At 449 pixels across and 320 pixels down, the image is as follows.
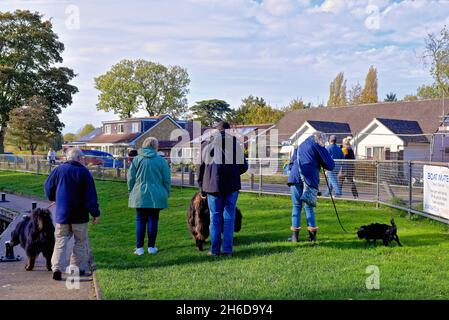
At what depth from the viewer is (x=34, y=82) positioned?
54938 mm

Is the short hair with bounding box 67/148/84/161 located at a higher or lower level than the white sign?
higher

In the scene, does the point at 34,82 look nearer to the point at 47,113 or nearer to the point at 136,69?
the point at 47,113

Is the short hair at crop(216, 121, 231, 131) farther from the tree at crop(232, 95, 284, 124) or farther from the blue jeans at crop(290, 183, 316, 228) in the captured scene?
the tree at crop(232, 95, 284, 124)

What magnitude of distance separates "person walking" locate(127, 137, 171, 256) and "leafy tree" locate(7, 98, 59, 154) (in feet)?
137

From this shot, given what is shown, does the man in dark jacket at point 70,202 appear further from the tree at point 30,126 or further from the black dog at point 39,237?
the tree at point 30,126

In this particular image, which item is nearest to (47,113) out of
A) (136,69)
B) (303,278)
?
(136,69)

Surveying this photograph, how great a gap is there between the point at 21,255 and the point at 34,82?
49906 millimetres

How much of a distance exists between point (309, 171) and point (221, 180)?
1.65m

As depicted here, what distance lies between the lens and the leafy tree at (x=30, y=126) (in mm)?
47000

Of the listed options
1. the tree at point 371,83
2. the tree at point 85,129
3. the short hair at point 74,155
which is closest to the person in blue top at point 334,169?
the short hair at point 74,155

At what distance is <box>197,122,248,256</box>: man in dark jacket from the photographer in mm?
7859

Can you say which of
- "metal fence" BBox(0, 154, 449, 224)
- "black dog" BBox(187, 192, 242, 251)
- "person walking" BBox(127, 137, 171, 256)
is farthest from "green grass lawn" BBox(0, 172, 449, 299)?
"metal fence" BBox(0, 154, 449, 224)
